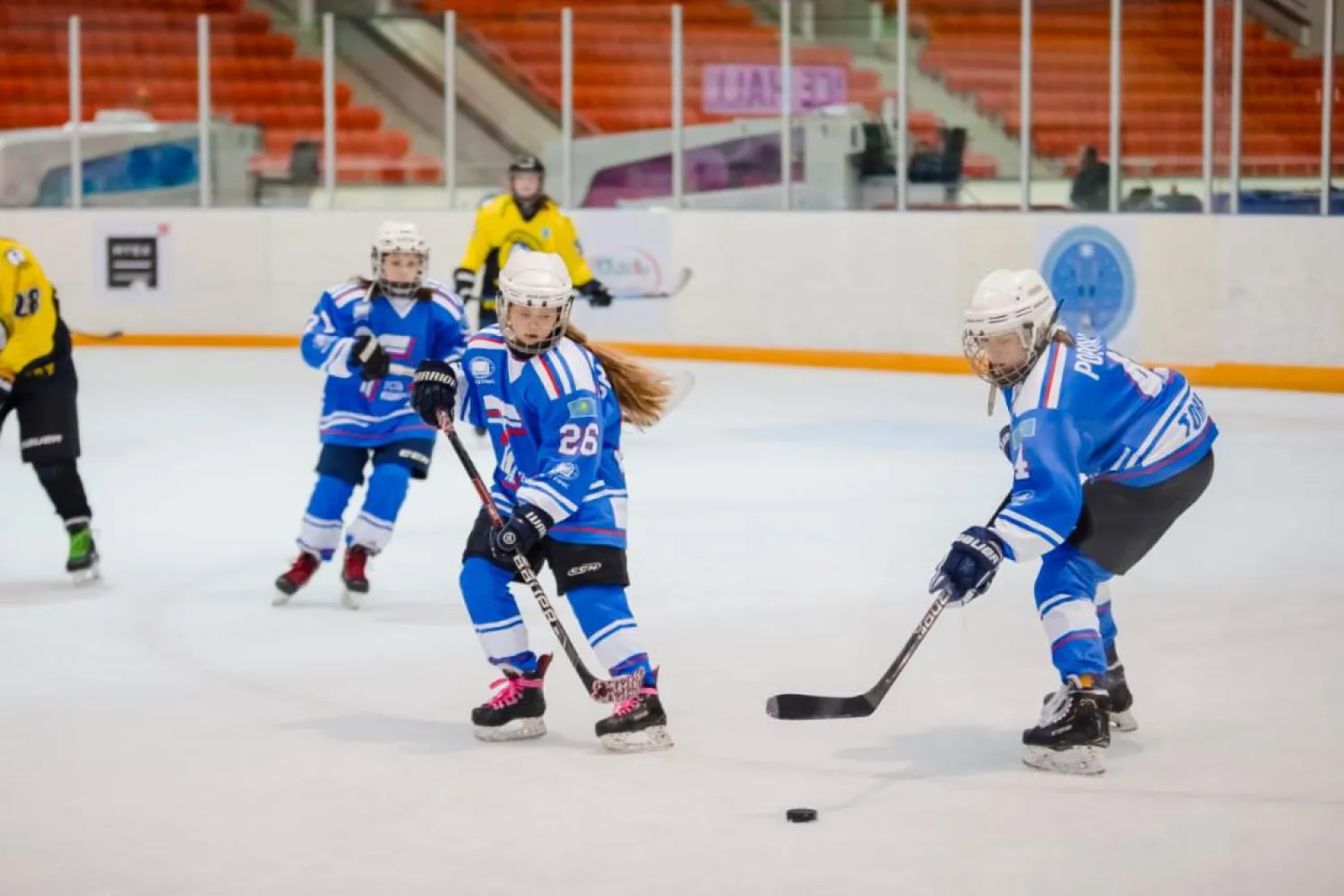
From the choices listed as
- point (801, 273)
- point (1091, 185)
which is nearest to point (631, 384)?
point (1091, 185)

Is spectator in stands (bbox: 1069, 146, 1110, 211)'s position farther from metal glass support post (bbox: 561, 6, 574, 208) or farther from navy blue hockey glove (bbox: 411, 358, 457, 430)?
navy blue hockey glove (bbox: 411, 358, 457, 430)

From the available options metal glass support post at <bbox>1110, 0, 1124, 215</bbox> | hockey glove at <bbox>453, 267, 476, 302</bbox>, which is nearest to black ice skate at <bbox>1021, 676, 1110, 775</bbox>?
hockey glove at <bbox>453, 267, 476, 302</bbox>

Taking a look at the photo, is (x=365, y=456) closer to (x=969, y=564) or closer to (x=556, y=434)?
(x=556, y=434)

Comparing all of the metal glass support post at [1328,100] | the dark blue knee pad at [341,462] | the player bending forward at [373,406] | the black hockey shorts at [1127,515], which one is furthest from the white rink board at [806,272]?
the black hockey shorts at [1127,515]

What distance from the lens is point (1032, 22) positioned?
11211mm

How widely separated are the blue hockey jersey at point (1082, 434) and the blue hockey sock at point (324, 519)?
2247 mm

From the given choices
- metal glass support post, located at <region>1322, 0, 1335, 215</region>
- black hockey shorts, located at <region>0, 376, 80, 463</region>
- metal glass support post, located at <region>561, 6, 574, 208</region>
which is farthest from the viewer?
metal glass support post, located at <region>561, 6, 574, 208</region>

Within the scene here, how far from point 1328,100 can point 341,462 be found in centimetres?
596

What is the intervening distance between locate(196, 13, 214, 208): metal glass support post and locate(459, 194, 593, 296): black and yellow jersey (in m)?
4.34

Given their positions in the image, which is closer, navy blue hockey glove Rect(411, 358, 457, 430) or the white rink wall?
navy blue hockey glove Rect(411, 358, 457, 430)

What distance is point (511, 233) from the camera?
927cm

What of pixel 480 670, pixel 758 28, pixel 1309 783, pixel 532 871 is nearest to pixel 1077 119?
pixel 758 28

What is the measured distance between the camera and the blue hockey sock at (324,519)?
18.9 feet

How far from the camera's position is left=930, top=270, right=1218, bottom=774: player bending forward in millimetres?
3842
